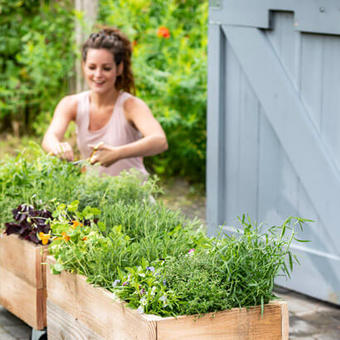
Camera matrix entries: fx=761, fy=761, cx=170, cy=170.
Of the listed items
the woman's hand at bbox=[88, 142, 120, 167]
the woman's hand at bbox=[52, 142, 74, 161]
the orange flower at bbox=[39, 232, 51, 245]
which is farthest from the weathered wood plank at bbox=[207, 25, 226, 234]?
the orange flower at bbox=[39, 232, 51, 245]

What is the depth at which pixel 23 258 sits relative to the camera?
348 cm

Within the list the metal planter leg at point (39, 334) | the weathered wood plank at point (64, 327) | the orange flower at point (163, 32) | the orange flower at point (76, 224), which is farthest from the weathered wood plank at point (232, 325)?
the orange flower at point (163, 32)

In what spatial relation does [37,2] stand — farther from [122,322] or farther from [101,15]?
[122,322]

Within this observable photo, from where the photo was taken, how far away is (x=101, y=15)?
7.62 m

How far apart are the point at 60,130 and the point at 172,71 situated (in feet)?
8.60

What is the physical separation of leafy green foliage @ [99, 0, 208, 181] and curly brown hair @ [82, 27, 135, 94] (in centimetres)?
186

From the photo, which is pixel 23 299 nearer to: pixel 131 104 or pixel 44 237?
pixel 44 237

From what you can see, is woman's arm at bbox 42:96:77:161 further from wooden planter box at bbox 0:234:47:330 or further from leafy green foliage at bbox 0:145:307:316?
wooden planter box at bbox 0:234:47:330

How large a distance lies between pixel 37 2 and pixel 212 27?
4.25 meters

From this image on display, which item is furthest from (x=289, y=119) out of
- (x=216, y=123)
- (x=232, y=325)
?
(x=232, y=325)

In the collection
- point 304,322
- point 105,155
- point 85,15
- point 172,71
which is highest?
point 85,15

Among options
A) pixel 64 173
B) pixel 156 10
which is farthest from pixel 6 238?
pixel 156 10

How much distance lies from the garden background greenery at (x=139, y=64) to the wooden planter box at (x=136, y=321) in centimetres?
353

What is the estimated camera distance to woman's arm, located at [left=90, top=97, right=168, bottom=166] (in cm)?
392
